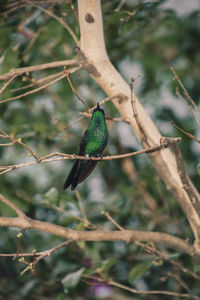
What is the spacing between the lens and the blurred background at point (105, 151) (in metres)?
2.89

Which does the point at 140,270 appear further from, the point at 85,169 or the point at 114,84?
the point at 114,84

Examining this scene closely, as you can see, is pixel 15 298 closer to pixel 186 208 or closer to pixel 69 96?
pixel 186 208

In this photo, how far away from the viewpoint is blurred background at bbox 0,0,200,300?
289 centimetres

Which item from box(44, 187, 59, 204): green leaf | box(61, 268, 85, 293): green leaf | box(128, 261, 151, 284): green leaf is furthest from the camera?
box(44, 187, 59, 204): green leaf

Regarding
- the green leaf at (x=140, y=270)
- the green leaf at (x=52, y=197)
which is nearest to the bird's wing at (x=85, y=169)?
the green leaf at (x=52, y=197)

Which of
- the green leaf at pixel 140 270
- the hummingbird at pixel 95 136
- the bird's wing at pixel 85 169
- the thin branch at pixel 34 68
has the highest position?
the thin branch at pixel 34 68

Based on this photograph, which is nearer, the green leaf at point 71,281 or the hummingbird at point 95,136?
the green leaf at point 71,281

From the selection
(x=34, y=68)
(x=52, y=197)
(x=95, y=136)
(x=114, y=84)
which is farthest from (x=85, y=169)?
(x=34, y=68)

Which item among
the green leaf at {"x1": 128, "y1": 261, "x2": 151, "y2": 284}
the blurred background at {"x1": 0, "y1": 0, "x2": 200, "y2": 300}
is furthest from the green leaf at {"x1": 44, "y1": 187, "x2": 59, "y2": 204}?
the green leaf at {"x1": 128, "y1": 261, "x2": 151, "y2": 284}

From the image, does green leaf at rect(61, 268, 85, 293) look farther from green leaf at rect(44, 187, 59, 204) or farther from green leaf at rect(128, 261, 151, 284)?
green leaf at rect(44, 187, 59, 204)

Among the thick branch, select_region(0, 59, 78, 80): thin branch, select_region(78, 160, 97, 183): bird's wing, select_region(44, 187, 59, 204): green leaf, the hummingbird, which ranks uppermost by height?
select_region(0, 59, 78, 80): thin branch

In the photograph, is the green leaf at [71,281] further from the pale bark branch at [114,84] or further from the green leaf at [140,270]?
the pale bark branch at [114,84]

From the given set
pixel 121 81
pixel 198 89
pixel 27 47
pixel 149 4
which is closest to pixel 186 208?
pixel 121 81

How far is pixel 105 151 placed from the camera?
3.89 m
